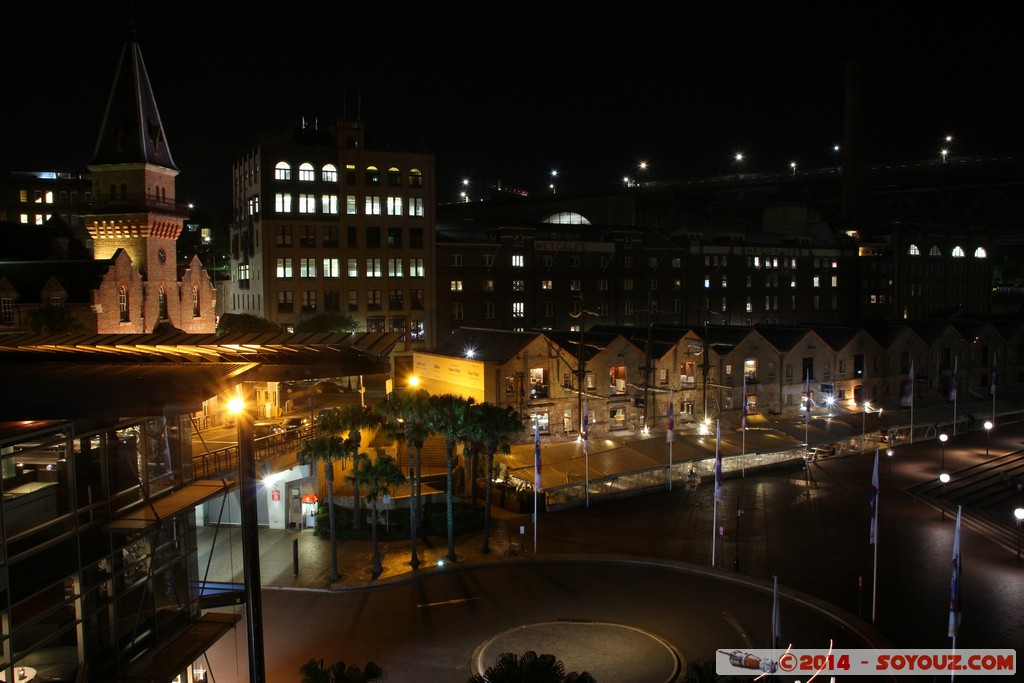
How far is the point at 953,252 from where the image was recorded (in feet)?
377

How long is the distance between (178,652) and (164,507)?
10.3 ft

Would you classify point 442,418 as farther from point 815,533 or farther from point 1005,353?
point 1005,353

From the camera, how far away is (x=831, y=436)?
175 ft

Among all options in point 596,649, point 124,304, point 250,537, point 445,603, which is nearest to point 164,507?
point 250,537

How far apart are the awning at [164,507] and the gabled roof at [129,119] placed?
45076 mm

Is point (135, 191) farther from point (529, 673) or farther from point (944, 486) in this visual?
point (944, 486)

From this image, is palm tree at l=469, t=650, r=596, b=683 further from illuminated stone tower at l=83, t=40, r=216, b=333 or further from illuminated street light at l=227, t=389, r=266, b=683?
illuminated stone tower at l=83, t=40, r=216, b=333

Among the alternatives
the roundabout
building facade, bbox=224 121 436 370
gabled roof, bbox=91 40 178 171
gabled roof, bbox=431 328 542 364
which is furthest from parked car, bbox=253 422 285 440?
building facade, bbox=224 121 436 370

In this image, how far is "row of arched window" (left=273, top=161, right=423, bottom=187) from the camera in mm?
72562

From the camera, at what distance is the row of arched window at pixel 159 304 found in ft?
184

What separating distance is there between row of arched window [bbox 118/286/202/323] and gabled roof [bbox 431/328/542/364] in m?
22.6

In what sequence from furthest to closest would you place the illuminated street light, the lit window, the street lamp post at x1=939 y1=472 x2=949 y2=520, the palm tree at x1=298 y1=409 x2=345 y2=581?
the lit window < the street lamp post at x1=939 y1=472 x2=949 y2=520 < the palm tree at x1=298 y1=409 x2=345 y2=581 < the illuminated street light

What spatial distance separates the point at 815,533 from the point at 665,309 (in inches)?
2154

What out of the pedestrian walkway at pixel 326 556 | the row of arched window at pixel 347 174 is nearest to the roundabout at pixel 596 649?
the pedestrian walkway at pixel 326 556
